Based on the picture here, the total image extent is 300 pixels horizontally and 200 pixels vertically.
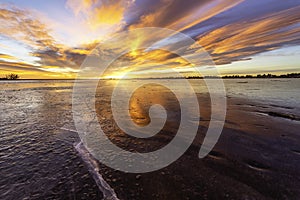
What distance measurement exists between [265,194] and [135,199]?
3254mm

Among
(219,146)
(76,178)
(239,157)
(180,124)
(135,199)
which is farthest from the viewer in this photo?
(180,124)

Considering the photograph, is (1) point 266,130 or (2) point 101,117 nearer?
(1) point 266,130

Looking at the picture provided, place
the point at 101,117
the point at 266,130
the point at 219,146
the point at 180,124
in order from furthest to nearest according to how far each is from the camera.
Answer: the point at 101,117 < the point at 180,124 < the point at 266,130 < the point at 219,146

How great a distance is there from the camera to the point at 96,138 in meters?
7.66

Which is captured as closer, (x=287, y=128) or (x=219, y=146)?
(x=219, y=146)

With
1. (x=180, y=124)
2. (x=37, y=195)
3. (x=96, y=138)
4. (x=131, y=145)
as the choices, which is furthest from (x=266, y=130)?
(x=37, y=195)

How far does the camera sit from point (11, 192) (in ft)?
12.7

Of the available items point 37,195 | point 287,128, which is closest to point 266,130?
point 287,128

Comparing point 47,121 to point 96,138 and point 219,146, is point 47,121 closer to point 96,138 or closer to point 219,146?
point 96,138

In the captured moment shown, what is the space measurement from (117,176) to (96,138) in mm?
3508

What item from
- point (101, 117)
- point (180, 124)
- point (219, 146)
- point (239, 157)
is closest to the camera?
point (239, 157)

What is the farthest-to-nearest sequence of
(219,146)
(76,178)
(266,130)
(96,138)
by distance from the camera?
(266,130) → (96,138) → (219,146) → (76,178)

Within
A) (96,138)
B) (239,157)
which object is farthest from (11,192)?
(239,157)

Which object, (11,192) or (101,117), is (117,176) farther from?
(101,117)
